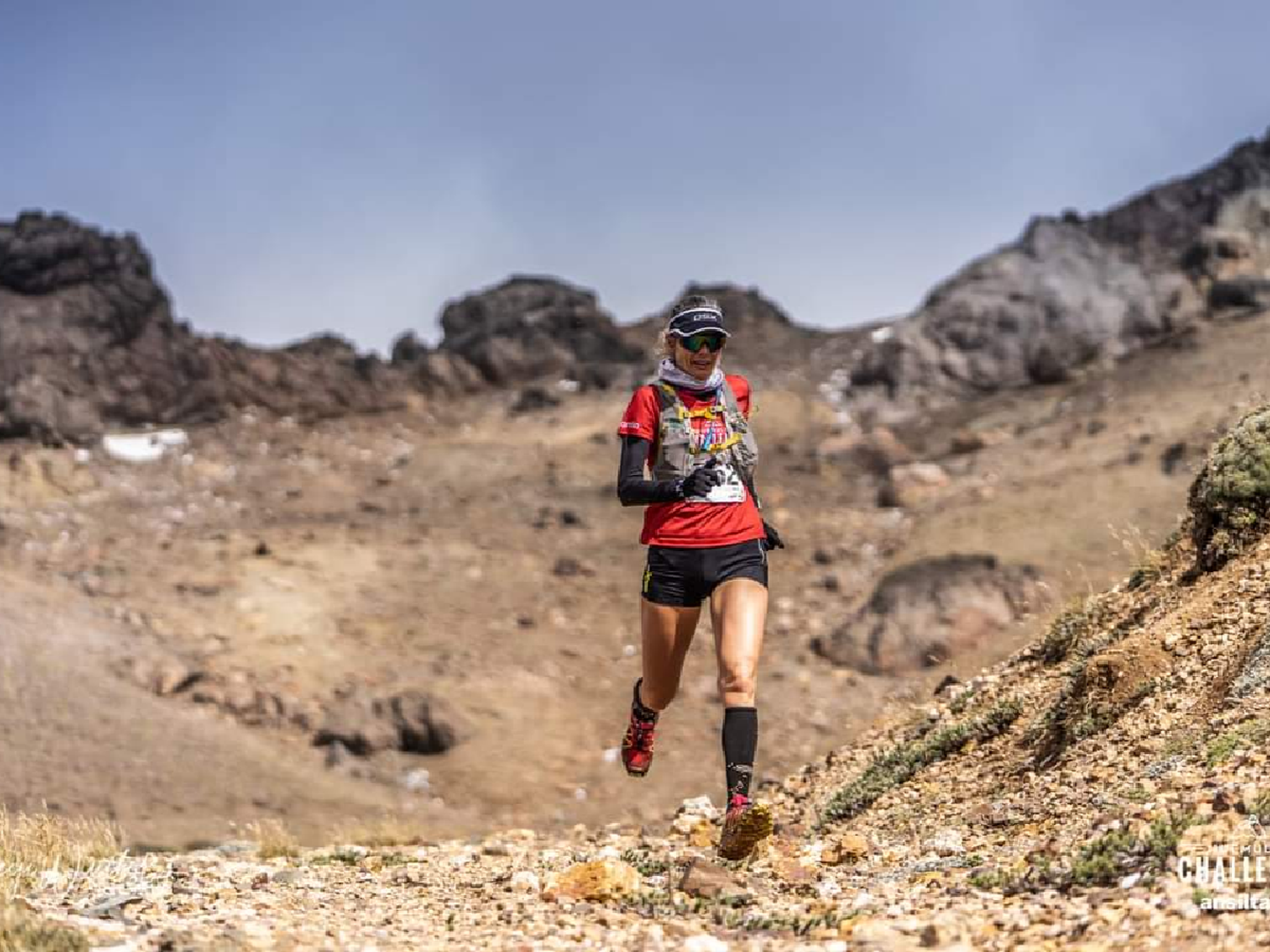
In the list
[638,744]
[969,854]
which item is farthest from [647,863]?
[969,854]

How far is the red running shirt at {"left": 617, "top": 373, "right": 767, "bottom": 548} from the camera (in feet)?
20.2

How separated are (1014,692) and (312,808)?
11.5 m

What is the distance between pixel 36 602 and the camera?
2314cm

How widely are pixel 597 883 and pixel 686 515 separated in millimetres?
1777

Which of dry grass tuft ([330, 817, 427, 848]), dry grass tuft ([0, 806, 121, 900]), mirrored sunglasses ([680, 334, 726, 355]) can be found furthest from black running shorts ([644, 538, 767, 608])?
dry grass tuft ([330, 817, 427, 848])

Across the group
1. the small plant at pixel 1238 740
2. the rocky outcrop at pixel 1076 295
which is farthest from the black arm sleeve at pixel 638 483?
the rocky outcrop at pixel 1076 295

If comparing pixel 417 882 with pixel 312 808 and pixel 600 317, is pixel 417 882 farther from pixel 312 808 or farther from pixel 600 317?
pixel 600 317

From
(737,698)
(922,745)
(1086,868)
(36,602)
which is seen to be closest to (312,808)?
(36,602)

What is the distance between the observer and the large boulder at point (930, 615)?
2167cm

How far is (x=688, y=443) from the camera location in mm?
6270

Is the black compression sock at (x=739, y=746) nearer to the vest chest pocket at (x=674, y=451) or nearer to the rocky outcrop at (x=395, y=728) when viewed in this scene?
the vest chest pocket at (x=674, y=451)

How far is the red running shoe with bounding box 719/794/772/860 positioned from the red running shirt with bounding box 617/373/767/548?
123cm

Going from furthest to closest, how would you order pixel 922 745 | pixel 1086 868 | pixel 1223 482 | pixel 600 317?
pixel 600 317
pixel 922 745
pixel 1223 482
pixel 1086 868

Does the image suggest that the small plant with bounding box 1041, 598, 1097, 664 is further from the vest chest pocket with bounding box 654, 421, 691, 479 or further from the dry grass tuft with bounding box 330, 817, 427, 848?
the dry grass tuft with bounding box 330, 817, 427, 848
